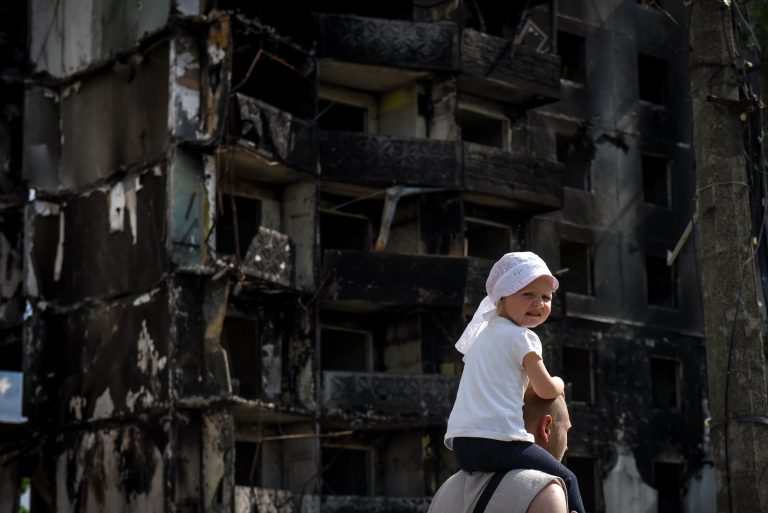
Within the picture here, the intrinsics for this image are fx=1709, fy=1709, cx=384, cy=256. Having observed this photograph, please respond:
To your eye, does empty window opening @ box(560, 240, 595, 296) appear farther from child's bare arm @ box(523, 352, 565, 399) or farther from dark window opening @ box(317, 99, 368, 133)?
child's bare arm @ box(523, 352, 565, 399)

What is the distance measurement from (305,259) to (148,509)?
24.4 feet

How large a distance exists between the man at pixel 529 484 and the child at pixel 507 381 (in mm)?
96

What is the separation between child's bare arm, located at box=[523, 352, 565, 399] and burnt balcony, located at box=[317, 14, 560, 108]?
3382 cm

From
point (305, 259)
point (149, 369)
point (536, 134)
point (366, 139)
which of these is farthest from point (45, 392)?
point (536, 134)

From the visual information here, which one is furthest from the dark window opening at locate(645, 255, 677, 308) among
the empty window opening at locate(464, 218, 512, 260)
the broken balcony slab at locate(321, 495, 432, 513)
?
the broken balcony slab at locate(321, 495, 432, 513)

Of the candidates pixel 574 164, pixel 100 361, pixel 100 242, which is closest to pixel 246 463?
pixel 100 361

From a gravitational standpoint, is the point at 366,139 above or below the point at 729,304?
above

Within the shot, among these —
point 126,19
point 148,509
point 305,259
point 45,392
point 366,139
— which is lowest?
point 148,509

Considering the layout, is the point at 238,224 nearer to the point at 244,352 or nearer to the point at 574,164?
the point at 244,352

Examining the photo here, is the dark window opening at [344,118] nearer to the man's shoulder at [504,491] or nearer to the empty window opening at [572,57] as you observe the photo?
the empty window opening at [572,57]

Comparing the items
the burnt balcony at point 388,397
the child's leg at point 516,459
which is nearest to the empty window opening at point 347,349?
the burnt balcony at point 388,397

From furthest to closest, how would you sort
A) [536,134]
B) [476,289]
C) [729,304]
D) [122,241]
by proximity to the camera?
[536,134] → [476,289] → [122,241] → [729,304]

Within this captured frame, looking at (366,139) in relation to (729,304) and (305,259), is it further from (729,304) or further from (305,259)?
(729,304)

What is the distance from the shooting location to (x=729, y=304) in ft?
47.6
